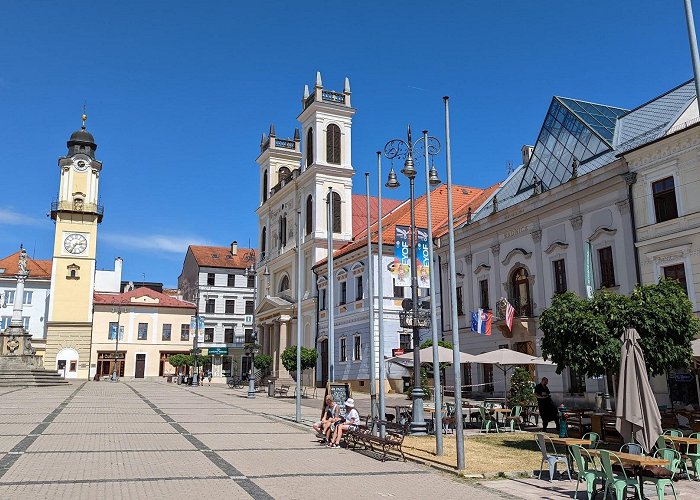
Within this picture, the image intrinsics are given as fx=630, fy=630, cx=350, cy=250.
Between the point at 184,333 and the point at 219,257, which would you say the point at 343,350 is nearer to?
the point at 184,333

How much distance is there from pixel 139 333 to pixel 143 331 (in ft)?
1.71

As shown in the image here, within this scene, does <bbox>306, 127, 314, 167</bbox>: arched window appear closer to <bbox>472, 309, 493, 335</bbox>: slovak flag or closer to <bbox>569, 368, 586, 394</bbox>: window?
<bbox>472, 309, 493, 335</bbox>: slovak flag

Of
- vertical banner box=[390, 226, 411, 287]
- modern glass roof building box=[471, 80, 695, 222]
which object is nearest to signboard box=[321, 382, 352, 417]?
vertical banner box=[390, 226, 411, 287]

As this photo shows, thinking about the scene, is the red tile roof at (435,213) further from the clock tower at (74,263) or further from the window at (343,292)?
the clock tower at (74,263)

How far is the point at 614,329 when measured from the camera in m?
14.1

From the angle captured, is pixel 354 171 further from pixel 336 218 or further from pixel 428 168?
pixel 428 168

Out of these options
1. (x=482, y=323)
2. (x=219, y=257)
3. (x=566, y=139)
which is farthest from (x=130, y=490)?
(x=219, y=257)

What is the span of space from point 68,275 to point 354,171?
3418 centimetres

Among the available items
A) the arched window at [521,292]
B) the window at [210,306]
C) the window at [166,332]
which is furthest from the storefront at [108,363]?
the arched window at [521,292]

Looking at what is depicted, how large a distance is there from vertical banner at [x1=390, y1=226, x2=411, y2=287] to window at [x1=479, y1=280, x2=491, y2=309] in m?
14.5

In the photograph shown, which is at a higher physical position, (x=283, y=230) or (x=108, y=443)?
(x=283, y=230)

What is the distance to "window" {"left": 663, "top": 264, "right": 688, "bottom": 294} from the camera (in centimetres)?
2069

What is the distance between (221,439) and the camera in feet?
51.8

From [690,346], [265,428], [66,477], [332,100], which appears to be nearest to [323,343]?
[332,100]
